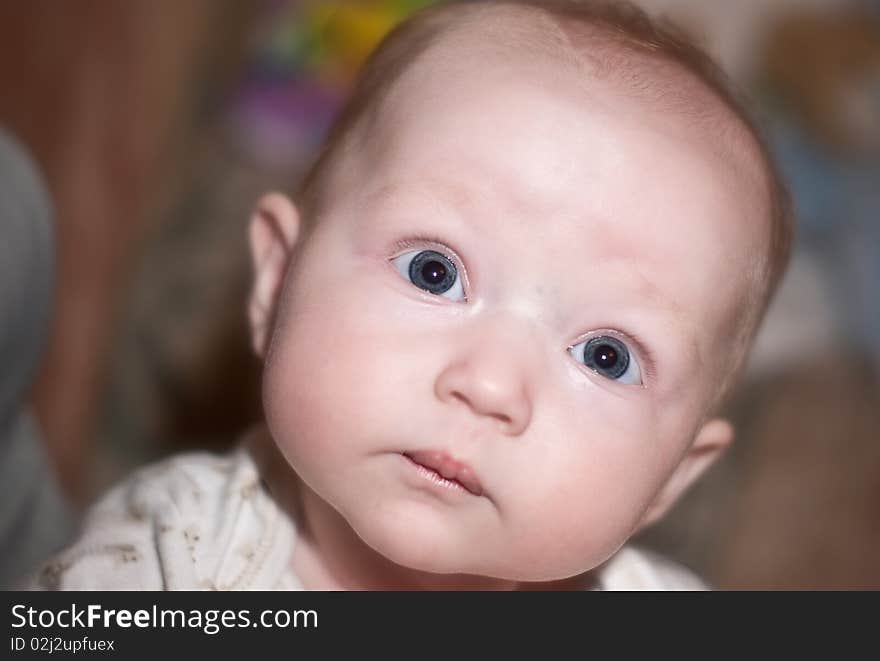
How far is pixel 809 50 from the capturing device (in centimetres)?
283

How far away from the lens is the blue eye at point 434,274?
912 millimetres

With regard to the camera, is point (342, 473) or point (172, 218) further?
point (172, 218)

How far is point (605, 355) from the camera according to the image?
930 mm

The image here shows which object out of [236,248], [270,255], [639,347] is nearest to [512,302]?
[639,347]

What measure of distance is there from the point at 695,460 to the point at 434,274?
0.39 metres

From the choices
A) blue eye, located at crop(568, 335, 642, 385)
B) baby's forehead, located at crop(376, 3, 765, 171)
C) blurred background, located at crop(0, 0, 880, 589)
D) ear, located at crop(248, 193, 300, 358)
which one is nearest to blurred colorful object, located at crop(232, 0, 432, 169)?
blurred background, located at crop(0, 0, 880, 589)

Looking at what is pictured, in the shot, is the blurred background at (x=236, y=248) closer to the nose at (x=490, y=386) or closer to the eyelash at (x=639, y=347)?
the eyelash at (x=639, y=347)

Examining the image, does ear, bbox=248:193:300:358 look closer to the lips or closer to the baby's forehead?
the baby's forehead
